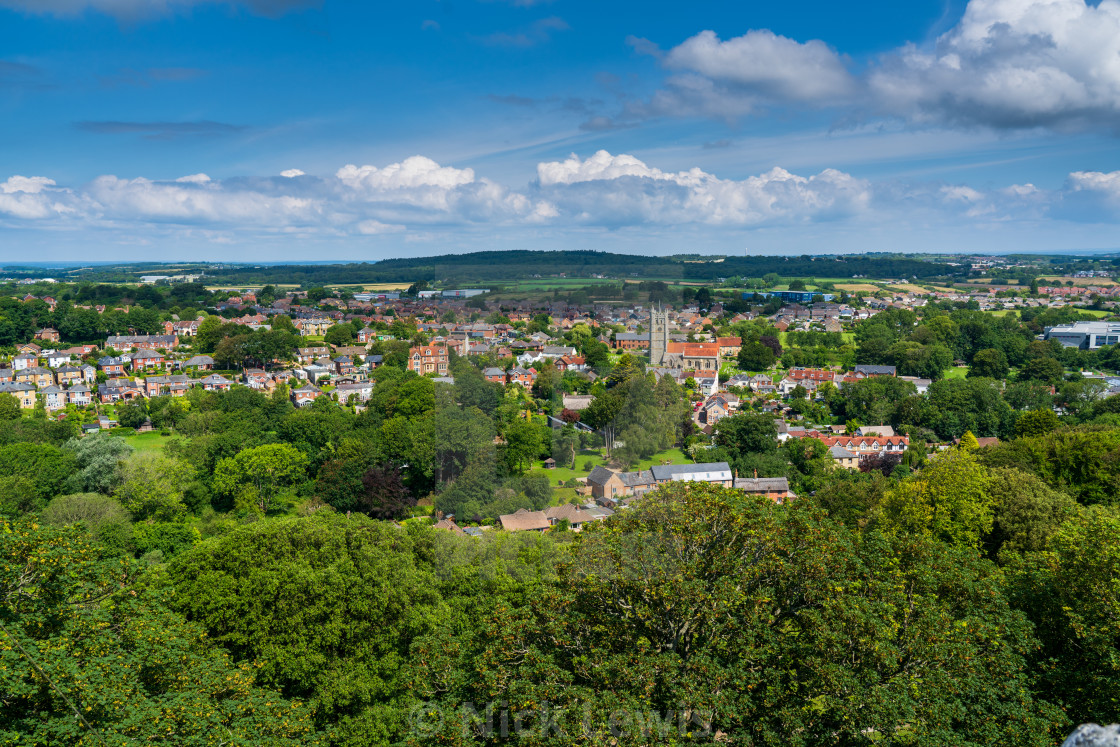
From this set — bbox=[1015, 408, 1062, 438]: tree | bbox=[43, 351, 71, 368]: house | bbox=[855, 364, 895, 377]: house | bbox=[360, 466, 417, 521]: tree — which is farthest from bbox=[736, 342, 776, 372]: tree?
bbox=[43, 351, 71, 368]: house

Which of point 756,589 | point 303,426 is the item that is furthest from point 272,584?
point 303,426

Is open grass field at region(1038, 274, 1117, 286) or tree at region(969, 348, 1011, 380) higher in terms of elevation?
open grass field at region(1038, 274, 1117, 286)

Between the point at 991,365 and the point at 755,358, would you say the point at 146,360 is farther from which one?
the point at 991,365

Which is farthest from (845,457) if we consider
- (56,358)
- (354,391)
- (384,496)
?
(56,358)

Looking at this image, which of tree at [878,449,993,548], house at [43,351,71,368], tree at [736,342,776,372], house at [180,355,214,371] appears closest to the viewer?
tree at [878,449,993,548]

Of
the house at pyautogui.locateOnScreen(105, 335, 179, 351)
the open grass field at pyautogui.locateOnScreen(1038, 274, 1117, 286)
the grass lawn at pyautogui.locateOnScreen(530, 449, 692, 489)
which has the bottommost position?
the house at pyautogui.locateOnScreen(105, 335, 179, 351)

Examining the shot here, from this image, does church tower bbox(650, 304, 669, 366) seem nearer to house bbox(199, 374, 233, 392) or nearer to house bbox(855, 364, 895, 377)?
house bbox(199, 374, 233, 392)

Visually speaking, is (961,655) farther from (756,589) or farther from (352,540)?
(352,540)

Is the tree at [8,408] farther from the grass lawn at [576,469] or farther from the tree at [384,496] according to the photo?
the grass lawn at [576,469]
